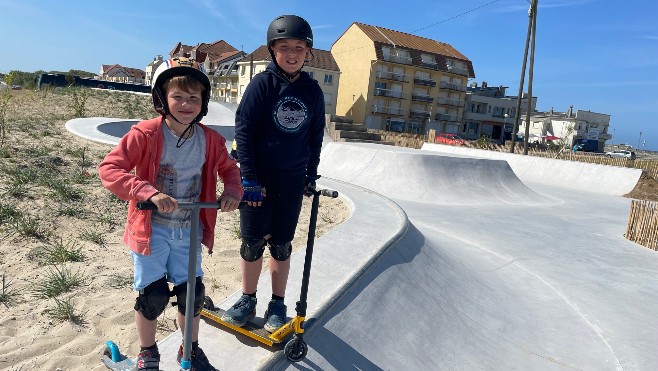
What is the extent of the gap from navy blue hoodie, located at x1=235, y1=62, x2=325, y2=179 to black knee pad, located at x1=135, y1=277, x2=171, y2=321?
2.67 feet

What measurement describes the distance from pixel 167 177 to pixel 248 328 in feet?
3.81

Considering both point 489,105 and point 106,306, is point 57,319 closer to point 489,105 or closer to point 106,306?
point 106,306

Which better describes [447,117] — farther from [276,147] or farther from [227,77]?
[276,147]

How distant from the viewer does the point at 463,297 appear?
467cm

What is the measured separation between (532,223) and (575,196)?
7.15m

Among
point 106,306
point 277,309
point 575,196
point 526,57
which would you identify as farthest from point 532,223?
point 526,57

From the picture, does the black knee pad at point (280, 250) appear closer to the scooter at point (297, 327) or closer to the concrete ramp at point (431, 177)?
the scooter at point (297, 327)

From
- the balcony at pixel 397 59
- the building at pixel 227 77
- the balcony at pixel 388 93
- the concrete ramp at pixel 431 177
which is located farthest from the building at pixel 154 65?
the balcony at pixel 397 59

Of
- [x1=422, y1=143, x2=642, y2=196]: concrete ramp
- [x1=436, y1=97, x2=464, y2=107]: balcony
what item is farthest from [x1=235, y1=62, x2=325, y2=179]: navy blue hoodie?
[x1=436, y1=97, x2=464, y2=107]: balcony

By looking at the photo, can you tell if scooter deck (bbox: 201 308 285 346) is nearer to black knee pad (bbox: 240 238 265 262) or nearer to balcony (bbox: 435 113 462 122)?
black knee pad (bbox: 240 238 265 262)

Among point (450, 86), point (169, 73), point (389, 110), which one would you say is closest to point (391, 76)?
point (389, 110)

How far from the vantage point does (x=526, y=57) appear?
23781 mm

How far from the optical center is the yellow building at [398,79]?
2071 inches

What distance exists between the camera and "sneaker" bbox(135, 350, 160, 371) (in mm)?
2230
